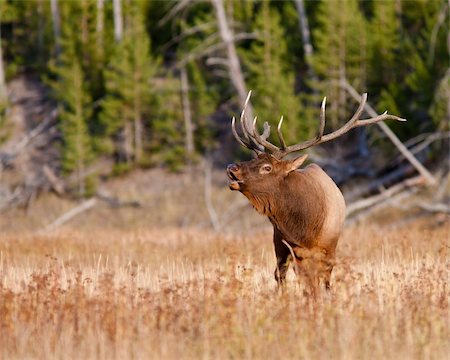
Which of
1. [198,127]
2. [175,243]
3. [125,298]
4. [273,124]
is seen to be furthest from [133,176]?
[125,298]

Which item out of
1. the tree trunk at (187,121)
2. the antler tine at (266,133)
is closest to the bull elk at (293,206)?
the antler tine at (266,133)

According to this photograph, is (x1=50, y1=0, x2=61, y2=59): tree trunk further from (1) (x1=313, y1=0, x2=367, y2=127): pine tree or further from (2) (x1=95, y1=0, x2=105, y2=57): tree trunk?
(1) (x1=313, y1=0, x2=367, y2=127): pine tree

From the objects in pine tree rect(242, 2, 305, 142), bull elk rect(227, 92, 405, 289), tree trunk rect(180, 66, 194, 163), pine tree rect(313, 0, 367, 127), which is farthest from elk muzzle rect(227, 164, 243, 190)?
tree trunk rect(180, 66, 194, 163)

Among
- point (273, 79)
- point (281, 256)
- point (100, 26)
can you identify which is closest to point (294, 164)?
point (281, 256)

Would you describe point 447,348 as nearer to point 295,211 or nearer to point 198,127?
point 295,211

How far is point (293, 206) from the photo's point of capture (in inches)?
378

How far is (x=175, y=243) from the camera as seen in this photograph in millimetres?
16109

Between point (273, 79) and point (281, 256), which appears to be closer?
point (281, 256)

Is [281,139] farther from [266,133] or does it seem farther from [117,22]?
[117,22]

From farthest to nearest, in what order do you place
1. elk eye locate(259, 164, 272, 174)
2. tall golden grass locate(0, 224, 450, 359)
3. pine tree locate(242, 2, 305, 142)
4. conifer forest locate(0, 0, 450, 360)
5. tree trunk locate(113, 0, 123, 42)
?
tree trunk locate(113, 0, 123, 42) → pine tree locate(242, 2, 305, 142) → elk eye locate(259, 164, 272, 174) → conifer forest locate(0, 0, 450, 360) → tall golden grass locate(0, 224, 450, 359)

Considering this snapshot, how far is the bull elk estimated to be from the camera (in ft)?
30.9

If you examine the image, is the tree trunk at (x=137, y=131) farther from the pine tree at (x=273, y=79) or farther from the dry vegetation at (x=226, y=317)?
the dry vegetation at (x=226, y=317)

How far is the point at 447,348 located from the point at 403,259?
5.08 m

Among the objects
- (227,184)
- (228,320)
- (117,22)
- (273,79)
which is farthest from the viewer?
(117,22)
